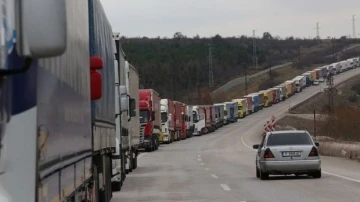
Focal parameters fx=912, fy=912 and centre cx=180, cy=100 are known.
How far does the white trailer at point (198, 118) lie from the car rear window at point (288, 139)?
73075mm

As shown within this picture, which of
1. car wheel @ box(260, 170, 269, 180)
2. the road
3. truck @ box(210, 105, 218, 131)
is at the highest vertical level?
truck @ box(210, 105, 218, 131)

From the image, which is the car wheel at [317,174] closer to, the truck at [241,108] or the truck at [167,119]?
the truck at [167,119]

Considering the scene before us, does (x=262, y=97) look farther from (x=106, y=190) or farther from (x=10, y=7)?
(x=10, y=7)

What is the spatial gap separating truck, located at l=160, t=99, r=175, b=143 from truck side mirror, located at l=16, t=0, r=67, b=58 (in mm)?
67461

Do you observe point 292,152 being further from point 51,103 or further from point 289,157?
point 51,103

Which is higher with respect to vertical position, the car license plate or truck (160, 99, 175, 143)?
truck (160, 99, 175, 143)

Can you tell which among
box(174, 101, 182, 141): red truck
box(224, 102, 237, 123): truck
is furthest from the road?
box(224, 102, 237, 123): truck

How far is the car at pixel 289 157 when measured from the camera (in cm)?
2633

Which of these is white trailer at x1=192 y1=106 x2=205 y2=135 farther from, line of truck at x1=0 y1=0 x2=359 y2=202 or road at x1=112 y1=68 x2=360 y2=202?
line of truck at x1=0 y1=0 x2=359 y2=202

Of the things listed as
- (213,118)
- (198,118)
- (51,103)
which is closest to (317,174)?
(51,103)

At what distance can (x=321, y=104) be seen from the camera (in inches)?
5310

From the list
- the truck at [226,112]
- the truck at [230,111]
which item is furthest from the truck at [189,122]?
the truck at [230,111]

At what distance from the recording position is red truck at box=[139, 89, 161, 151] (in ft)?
170

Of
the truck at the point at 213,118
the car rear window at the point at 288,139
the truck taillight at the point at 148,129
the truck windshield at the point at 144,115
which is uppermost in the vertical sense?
the truck at the point at 213,118
